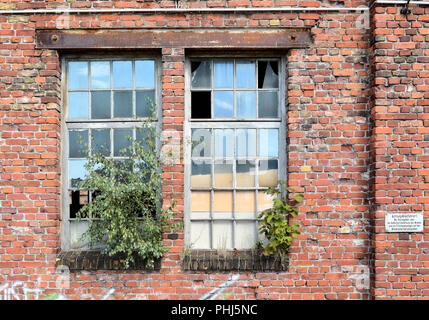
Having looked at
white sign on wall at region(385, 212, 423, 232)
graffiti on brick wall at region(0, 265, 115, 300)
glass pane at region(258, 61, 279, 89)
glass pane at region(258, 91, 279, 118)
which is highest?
glass pane at region(258, 61, 279, 89)

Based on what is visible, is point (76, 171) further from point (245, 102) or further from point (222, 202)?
point (245, 102)

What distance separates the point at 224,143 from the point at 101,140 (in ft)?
5.02

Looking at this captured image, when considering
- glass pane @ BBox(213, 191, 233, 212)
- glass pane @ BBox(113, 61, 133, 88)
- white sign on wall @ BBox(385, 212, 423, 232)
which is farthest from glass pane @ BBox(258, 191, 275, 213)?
glass pane @ BBox(113, 61, 133, 88)

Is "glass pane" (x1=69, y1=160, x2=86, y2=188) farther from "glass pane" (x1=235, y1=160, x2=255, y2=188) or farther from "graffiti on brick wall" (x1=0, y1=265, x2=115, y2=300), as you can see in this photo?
"glass pane" (x1=235, y1=160, x2=255, y2=188)

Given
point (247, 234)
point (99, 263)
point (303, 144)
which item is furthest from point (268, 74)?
→ point (99, 263)

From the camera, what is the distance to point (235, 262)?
4.37 meters

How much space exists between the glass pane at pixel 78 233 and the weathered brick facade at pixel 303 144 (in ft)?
0.78

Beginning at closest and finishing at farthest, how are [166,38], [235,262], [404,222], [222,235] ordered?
[404,222] < [235,262] < [166,38] < [222,235]

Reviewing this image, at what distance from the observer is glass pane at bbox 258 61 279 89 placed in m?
4.70

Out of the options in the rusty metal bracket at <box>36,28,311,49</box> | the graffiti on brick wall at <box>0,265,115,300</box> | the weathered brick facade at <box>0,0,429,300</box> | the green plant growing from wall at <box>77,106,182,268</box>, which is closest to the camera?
the green plant growing from wall at <box>77,106,182,268</box>

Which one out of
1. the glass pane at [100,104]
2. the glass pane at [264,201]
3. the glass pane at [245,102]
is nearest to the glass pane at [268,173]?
the glass pane at [264,201]

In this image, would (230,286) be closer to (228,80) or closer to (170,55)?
(228,80)

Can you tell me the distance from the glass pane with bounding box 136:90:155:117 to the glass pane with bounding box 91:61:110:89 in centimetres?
43

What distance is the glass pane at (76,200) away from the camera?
182 inches
